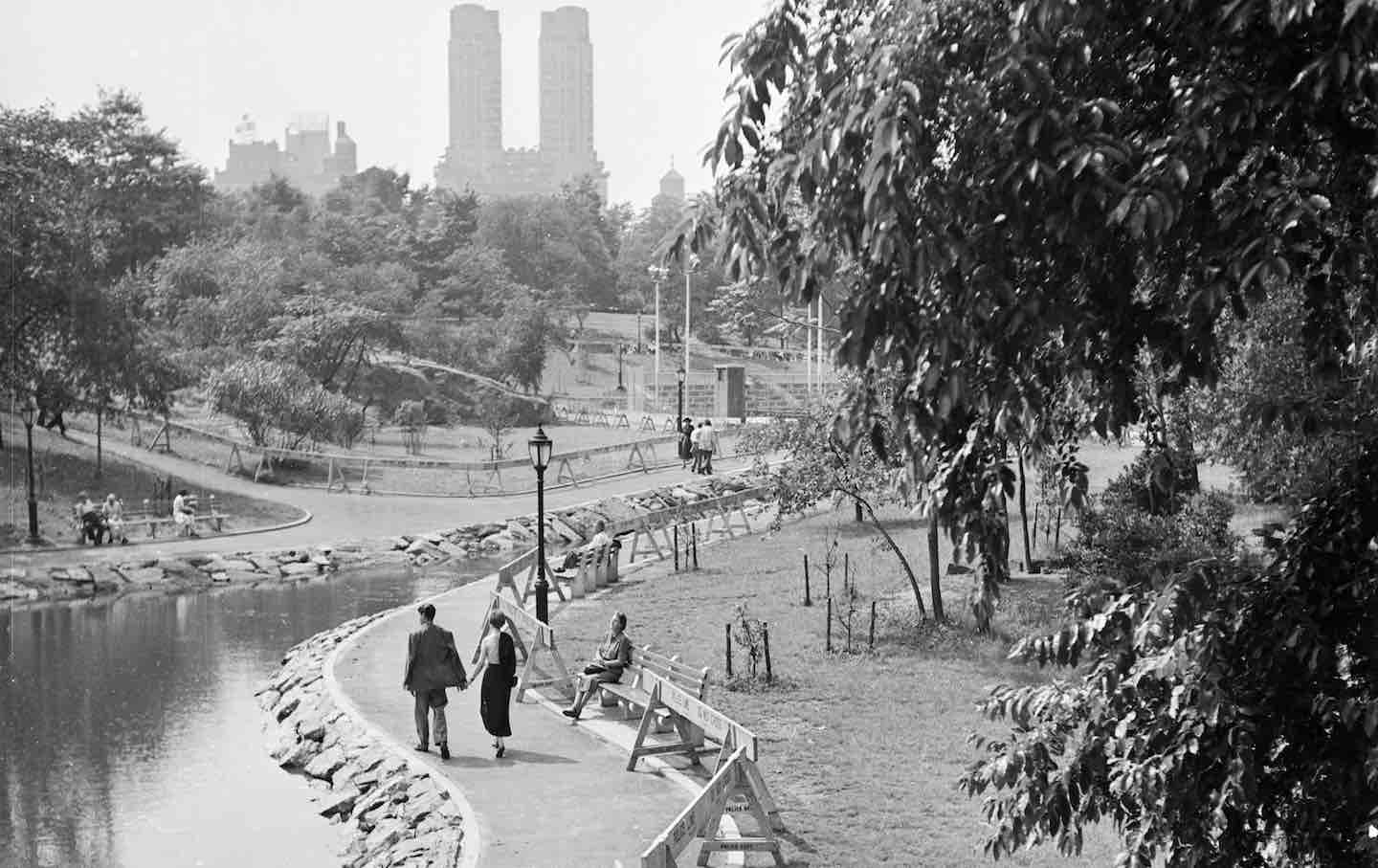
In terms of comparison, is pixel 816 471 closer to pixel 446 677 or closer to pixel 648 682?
pixel 648 682

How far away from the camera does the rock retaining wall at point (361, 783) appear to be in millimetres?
13078

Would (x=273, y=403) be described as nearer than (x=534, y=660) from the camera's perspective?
No

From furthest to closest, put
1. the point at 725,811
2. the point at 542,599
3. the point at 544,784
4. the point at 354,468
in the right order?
the point at 354,468
the point at 542,599
the point at 544,784
the point at 725,811

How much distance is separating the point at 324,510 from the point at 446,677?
2550 cm

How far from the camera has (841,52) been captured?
644cm

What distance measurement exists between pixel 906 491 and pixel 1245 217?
1.74 meters

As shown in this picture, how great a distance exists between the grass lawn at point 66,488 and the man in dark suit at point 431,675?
21.3m

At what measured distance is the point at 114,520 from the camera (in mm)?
34219

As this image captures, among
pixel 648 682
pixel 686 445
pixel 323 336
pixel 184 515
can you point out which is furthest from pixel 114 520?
pixel 323 336

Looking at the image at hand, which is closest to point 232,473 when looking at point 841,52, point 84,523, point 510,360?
point 84,523

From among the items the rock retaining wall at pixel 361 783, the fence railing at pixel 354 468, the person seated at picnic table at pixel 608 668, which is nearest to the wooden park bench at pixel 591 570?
the rock retaining wall at pixel 361 783

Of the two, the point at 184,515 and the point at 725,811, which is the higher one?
the point at 184,515

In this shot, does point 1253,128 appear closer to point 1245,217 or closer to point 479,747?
point 1245,217

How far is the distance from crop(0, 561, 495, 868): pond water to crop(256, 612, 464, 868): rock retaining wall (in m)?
0.25
